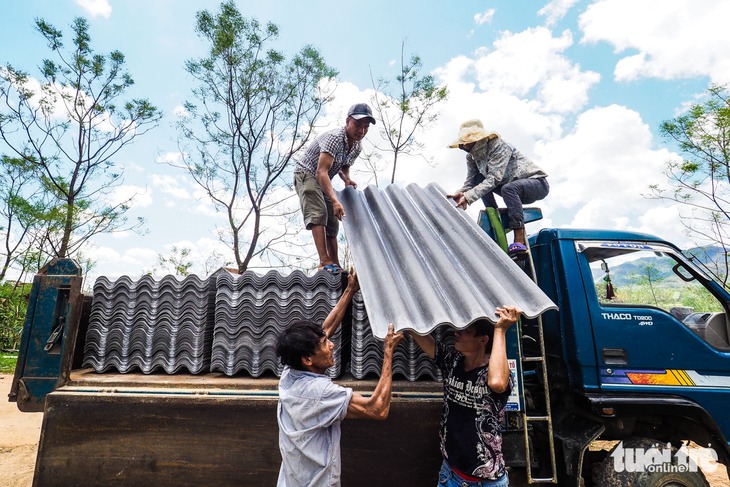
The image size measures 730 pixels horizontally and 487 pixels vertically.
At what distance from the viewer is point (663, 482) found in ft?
11.2

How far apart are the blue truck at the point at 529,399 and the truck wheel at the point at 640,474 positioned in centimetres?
1

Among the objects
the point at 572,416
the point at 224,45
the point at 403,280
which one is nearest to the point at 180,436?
the point at 403,280

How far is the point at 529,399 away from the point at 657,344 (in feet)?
4.03

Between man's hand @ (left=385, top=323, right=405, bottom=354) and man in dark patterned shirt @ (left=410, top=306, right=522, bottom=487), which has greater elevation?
man's hand @ (left=385, top=323, right=405, bottom=354)

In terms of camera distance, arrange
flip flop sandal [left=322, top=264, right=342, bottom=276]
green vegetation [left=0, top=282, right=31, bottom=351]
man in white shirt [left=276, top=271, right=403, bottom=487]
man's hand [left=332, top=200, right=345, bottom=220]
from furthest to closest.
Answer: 1. green vegetation [left=0, top=282, right=31, bottom=351]
2. flip flop sandal [left=322, top=264, right=342, bottom=276]
3. man's hand [left=332, top=200, right=345, bottom=220]
4. man in white shirt [left=276, top=271, right=403, bottom=487]

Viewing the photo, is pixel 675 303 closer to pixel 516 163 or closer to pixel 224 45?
pixel 516 163

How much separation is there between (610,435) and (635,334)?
3.28ft

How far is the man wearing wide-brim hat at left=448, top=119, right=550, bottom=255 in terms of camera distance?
4160 mm

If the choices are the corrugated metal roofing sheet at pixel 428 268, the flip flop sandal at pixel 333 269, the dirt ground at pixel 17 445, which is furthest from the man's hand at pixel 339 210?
the dirt ground at pixel 17 445

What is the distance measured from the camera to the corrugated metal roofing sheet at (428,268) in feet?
7.89

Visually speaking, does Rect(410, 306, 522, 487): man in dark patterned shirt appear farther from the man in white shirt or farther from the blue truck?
the blue truck

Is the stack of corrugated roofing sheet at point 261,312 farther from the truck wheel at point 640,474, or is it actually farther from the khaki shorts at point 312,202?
the truck wheel at point 640,474

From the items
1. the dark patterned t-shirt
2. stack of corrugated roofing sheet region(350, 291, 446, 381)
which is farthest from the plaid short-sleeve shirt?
the dark patterned t-shirt

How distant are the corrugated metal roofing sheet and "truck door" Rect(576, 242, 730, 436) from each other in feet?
4.43
